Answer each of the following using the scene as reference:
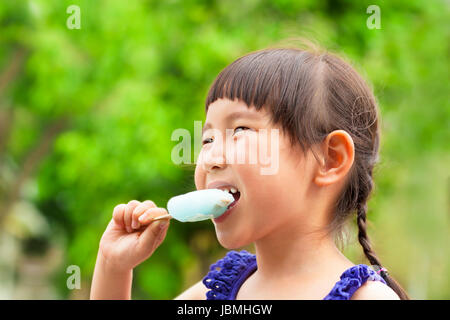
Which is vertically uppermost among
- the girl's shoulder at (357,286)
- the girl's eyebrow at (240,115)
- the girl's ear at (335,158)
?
the girl's eyebrow at (240,115)

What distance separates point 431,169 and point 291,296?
15.1ft

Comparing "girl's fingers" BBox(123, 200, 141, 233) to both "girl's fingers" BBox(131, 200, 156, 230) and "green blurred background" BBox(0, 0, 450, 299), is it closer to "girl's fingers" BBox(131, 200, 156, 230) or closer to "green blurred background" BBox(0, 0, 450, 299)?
"girl's fingers" BBox(131, 200, 156, 230)

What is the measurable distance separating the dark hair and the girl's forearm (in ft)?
1.40

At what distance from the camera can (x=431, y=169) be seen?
217 inches

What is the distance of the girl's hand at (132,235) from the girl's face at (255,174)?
162mm

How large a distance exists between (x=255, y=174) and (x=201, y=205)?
118 mm

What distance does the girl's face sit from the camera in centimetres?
121

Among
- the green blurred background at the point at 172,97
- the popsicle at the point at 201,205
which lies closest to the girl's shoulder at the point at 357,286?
the popsicle at the point at 201,205

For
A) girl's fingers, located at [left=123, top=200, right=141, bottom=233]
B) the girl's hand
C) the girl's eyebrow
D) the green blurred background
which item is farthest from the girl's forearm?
the green blurred background

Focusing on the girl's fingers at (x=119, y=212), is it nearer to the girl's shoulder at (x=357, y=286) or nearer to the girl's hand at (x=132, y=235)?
the girl's hand at (x=132, y=235)

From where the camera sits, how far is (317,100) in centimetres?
128

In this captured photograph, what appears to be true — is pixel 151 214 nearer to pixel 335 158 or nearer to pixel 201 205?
pixel 201 205

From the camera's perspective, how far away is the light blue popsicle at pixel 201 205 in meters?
1.19

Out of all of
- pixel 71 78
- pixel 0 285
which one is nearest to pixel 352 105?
pixel 71 78
